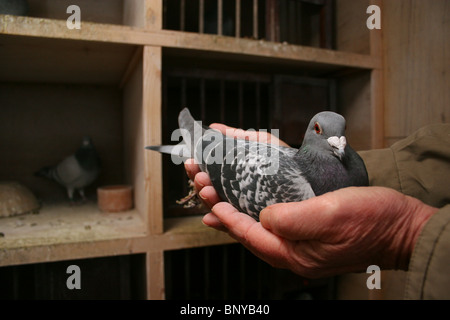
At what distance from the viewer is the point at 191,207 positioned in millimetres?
1480

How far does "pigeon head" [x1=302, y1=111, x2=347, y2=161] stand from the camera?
25.9 inches

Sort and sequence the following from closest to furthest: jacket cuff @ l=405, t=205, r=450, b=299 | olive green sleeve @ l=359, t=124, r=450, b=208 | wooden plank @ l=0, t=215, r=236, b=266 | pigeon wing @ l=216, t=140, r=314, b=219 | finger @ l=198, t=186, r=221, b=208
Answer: jacket cuff @ l=405, t=205, r=450, b=299 → olive green sleeve @ l=359, t=124, r=450, b=208 → pigeon wing @ l=216, t=140, r=314, b=219 → finger @ l=198, t=186, r=221, b=208 → wooden plank @ l=0, t=215, r=236, b=266

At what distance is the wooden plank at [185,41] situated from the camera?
1028mm

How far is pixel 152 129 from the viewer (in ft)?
3.91

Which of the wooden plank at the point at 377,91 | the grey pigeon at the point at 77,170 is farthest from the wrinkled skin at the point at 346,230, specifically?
the grey pigeon at the point at 77,170

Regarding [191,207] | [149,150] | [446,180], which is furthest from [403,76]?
[191,207]

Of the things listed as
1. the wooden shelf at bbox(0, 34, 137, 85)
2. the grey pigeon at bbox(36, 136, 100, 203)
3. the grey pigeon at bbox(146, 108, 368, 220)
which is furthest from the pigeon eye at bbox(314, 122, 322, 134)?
the grey pigeon at bbox(36, 136, 100, 203)

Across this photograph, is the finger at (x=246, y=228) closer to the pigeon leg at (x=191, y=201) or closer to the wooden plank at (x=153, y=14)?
the pigeon leg at (x=191, y=201)

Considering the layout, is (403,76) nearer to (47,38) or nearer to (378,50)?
(378,50)

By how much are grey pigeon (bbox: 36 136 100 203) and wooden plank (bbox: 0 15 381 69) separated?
99cm

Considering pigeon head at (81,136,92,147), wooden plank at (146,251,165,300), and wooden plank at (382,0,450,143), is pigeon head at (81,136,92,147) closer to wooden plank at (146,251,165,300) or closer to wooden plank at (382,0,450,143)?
wooden plank at (146,251,165,300)

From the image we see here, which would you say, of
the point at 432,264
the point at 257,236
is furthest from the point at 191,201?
the point at 432,264

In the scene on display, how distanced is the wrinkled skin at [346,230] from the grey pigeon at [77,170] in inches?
62.5

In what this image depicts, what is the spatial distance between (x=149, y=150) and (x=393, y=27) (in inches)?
37.5
